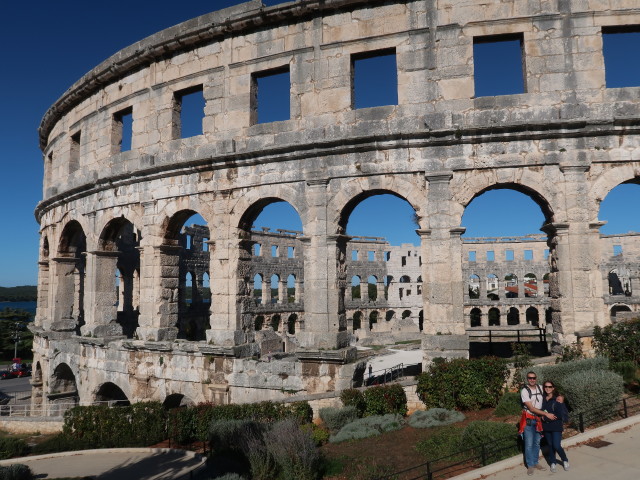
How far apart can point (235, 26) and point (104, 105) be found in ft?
20.2

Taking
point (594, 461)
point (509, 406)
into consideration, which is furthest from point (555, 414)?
point (509, 406)

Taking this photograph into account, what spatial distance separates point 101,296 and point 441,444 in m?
12.3

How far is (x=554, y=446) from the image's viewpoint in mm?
6059

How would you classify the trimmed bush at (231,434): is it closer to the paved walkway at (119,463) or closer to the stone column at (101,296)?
the paved walkway at (119,463)

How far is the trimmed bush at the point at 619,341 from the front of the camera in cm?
975

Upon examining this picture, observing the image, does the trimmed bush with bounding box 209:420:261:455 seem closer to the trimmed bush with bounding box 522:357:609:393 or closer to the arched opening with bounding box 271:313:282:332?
the trimmed bush with bounding box 522:357:609:393

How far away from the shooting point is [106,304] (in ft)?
51.0

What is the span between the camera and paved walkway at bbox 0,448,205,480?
8.72 metres

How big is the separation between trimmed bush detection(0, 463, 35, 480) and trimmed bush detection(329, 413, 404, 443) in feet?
18.5

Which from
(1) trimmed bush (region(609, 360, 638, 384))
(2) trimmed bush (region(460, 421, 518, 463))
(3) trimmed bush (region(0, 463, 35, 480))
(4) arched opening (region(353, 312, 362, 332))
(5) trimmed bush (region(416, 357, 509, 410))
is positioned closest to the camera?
(2) trimmed bush (region(460, 421, 518, 463))

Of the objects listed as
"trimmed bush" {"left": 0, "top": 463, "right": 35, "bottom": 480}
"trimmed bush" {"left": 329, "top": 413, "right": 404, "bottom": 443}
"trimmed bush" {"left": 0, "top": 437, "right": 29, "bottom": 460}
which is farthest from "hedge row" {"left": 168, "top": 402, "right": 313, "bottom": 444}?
"trimmed bush" {"left": 0, "top": 437, "right": 29, "bottom": 460}

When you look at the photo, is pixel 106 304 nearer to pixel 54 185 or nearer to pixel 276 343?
pixel 54 185

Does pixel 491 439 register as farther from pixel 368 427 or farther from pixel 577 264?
pixel 577 264

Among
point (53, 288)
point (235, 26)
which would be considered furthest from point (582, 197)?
point (53, 288)
